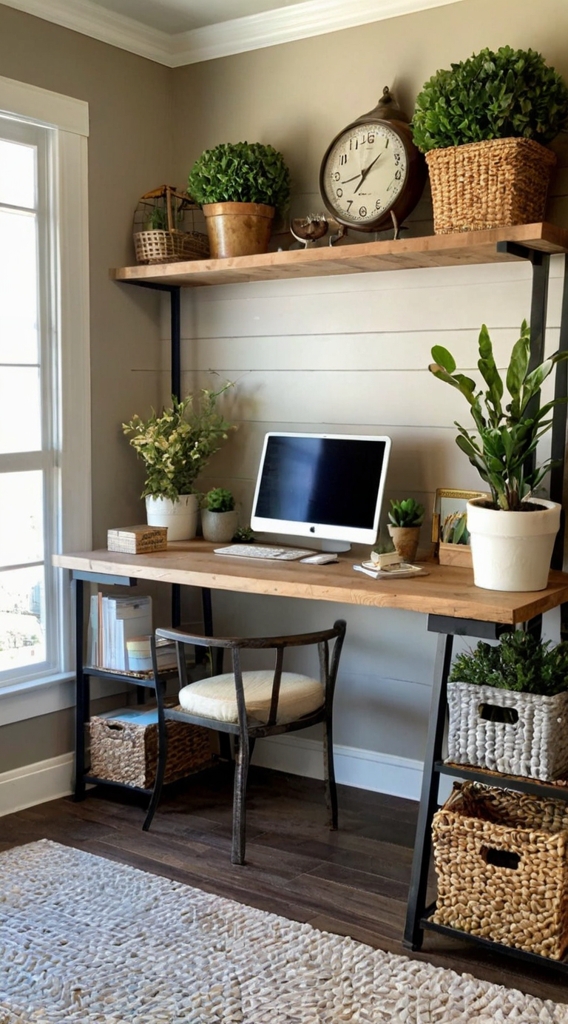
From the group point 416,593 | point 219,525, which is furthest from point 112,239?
point 416,593

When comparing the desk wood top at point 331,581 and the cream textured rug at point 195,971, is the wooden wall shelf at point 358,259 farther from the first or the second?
the cream textured rug at point 195,971

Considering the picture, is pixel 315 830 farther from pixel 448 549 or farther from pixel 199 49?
pixel 199 49

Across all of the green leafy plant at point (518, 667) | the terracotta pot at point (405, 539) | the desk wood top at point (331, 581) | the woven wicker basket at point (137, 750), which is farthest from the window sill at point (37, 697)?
the green leafy plant at point (518, 667)

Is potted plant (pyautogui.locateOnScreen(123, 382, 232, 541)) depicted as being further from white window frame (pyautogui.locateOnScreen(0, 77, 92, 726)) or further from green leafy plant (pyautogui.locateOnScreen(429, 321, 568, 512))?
green leafy plant (pyautogui.locateOnScreen(429, 321, 568, 512))

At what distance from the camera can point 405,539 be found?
298 cm

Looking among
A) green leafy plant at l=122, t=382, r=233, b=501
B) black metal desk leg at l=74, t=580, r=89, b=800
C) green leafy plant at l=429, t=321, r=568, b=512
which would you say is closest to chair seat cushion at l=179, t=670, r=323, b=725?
black metal desk leg at l=74, t=580, r=89, b=800

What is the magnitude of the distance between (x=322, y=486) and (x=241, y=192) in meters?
0.98

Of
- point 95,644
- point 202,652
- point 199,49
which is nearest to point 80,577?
point 95,644

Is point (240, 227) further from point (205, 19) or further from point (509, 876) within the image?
point (509, 876)

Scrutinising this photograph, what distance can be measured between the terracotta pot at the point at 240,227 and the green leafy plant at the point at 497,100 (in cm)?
70

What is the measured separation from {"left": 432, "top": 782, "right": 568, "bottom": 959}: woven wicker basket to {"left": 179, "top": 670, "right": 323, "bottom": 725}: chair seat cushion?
0.57m

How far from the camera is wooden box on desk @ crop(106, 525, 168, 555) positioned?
3244mm

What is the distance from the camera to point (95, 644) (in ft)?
11.1

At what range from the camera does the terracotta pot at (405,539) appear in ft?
9.78
